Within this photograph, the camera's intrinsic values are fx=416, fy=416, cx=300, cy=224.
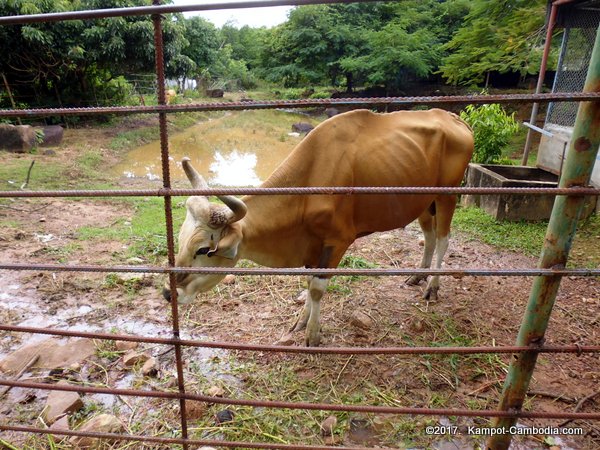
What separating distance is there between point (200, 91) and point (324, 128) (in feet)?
94.9

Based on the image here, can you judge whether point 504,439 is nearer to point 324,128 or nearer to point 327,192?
point 327,192

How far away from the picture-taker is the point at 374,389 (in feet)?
9.25

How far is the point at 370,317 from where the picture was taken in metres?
3.64

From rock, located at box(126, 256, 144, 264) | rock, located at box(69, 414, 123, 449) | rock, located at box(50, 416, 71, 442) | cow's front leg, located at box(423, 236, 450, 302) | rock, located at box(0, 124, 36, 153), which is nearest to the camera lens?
rock, located at box(69, 414, 123, 449)

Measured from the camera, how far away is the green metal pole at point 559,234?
1.48 metres

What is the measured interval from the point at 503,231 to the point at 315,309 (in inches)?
135

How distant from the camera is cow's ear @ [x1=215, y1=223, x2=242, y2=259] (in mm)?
2736

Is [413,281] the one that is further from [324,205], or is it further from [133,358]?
[133,358]

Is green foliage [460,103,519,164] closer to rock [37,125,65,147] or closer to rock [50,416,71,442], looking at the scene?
rock [50,416,71,442]

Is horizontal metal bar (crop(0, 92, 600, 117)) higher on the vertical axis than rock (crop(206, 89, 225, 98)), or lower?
higher

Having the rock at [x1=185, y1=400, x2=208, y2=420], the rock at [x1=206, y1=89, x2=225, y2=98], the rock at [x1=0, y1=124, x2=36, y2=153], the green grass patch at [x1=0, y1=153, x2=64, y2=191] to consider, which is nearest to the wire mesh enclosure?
the rock at [x1=185, y1=400, x2=208, y2=420]

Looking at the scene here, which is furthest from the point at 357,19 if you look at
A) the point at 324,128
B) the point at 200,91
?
the point at 324,128

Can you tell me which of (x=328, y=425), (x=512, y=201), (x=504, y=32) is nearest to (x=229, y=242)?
(x=328, y=425)

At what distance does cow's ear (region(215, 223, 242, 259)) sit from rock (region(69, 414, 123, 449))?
3.74 ft
